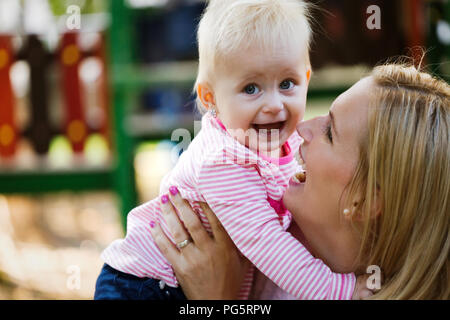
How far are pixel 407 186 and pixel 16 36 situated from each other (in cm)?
338

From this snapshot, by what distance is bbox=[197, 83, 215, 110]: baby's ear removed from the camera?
1405 millimetres

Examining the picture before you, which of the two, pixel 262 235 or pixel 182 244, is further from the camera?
pixel 182 244

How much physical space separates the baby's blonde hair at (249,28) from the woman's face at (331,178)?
6.7 inches

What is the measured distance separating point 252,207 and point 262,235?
6cm

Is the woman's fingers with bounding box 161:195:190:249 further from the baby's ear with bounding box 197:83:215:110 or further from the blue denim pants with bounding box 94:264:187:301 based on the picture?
the baby's ear with bounding box 197:83:215:110

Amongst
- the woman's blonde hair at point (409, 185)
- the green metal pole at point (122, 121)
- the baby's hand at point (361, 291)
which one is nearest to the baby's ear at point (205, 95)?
the woman's blonde hair at point (409, 185)

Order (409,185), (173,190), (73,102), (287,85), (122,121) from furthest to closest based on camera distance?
(73,102) < (122,121) < (173,190) < (287,85) < (409,185)

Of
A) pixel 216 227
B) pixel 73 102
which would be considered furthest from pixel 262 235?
pixel 73 102

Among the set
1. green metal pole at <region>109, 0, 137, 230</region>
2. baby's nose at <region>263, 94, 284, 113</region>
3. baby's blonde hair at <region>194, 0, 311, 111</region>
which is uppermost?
baby's blonde hair at <region>194, 0, 311, 111</region>

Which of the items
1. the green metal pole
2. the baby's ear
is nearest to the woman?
the baby's ear

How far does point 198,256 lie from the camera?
57.7 inches

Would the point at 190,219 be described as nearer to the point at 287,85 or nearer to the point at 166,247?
the point at 166,247

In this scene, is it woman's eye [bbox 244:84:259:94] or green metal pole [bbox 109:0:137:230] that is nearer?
woman's eye [bbox 244:84:259:94]

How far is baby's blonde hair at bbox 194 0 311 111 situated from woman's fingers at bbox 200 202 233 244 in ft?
0.99
